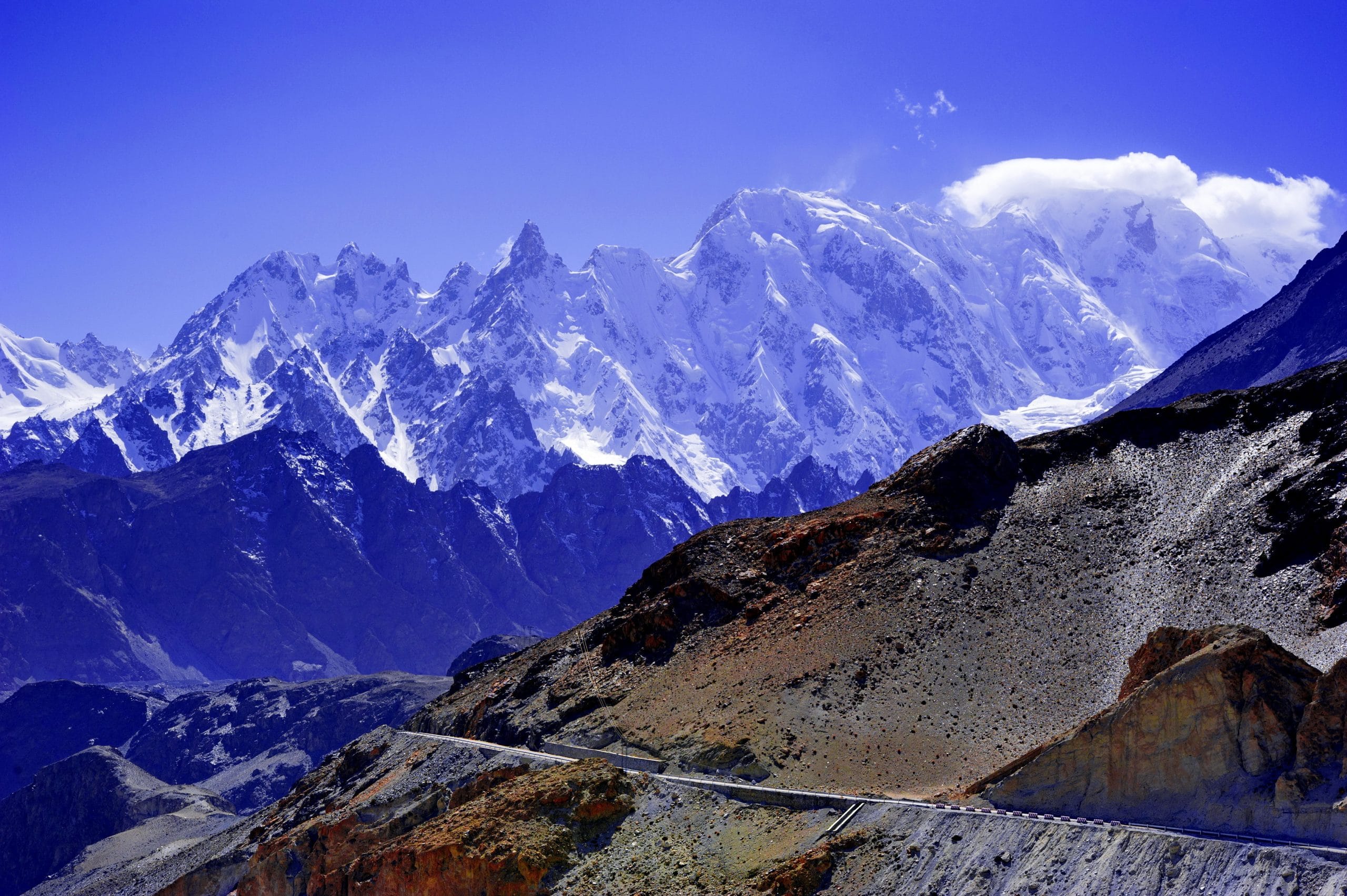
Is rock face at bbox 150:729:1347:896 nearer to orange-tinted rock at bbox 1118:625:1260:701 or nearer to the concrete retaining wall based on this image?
the concrete retaining wall

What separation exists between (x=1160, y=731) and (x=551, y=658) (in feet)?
157

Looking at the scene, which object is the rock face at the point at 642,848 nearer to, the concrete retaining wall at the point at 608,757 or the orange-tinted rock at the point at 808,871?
the orange-tinted rock at the point at 808,871

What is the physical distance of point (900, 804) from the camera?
47.4m

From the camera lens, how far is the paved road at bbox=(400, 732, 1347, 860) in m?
38.3

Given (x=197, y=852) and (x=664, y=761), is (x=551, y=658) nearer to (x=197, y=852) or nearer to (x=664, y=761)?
(x=664, y=761)

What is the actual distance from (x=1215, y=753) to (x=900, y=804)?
995 cm

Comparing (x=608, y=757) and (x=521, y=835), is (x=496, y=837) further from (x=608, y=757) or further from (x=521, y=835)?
(x=608, y=757)

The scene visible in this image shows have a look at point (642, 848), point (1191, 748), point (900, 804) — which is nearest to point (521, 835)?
point (642, 848)

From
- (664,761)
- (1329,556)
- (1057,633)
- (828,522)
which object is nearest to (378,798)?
(664,761)

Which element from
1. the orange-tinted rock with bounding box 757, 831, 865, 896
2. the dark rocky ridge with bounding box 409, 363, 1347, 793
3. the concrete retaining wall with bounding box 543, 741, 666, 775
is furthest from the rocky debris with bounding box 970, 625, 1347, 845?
the concrete retaining wall with bounding box 543, 741, 666, 775

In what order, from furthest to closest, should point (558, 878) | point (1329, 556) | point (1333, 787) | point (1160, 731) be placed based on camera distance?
1. point (1329, 556)
2. point (558, 878)
3. point (1160, 731)
4. point (1333, 787)

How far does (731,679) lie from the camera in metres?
69.2

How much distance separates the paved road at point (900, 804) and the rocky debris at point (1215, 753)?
646mm

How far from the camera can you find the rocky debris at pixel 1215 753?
39.4 m
